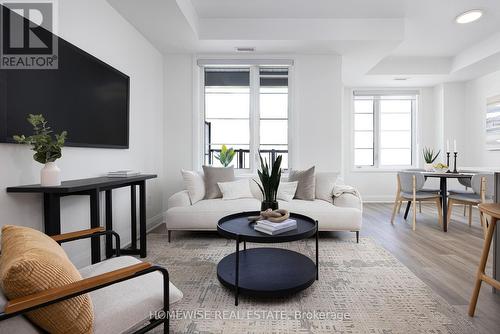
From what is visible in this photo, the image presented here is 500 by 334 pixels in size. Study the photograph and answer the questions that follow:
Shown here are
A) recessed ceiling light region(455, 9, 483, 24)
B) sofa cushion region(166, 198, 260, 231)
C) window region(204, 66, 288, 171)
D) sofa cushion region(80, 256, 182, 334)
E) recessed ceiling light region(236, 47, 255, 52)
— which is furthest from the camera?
window region(204, 66, 288, 171)

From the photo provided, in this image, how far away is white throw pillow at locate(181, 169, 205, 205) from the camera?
3.52 meters

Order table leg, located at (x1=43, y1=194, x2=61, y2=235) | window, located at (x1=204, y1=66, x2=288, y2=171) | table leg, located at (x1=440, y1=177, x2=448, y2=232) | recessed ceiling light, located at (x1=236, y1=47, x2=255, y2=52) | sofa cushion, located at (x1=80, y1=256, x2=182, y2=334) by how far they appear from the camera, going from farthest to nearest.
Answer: window, located at (x1=204, y1=66, x2=288, y2=171)
recessed ceiling light, located at (x1=236, y1=47, x2=255, y2=52)
table leg, located at (x1=440, y1=177, x2=448, y2=232)
table leg, located at (x1=43, y1=194, x2=61, y2=235)
sofa cushion, located at (x1=80, y1=256, x2=182, y2=334)

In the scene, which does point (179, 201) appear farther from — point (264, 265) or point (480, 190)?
point (480, 190)

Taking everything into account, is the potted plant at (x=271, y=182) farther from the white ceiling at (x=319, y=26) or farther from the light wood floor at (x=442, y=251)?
the white ceiling at (x=319, y=26)

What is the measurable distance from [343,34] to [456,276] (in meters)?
3.07

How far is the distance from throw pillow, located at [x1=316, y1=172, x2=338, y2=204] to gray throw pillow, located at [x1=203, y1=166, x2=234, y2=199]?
3.88ft

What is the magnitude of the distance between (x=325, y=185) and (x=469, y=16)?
279 cm

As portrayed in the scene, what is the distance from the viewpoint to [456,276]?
2322 millimetres

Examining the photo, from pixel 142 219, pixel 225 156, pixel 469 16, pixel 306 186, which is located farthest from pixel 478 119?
pixel 142 219

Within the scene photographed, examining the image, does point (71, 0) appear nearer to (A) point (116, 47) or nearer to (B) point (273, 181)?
(A) point (116, 47)

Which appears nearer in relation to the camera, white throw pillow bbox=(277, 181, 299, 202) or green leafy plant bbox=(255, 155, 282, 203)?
green leafy plant bbox=(255, 155, 282, 203)

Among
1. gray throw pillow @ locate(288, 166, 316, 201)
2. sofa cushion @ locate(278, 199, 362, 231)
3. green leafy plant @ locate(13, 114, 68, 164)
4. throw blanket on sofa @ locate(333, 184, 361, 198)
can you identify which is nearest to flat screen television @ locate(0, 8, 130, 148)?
green leafy plant @ locate(13, 114, 68, 164)

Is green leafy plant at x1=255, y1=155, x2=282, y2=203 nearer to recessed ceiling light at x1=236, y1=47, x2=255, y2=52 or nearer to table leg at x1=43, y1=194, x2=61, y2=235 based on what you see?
table leg at x1=43, y1=194, x2=61, y2=235

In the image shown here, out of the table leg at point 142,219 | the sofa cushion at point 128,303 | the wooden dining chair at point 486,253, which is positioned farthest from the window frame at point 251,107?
the sofa cushion at point 128,303
